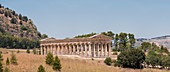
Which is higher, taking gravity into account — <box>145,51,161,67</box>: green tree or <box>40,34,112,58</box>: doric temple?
Result: <box>40,34,112,58</box>: doric temple

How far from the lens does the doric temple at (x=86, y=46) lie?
9825cm

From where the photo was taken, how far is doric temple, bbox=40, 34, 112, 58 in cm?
9825

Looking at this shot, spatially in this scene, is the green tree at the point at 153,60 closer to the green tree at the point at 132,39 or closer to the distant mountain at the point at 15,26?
the green tree at the point at 132,39

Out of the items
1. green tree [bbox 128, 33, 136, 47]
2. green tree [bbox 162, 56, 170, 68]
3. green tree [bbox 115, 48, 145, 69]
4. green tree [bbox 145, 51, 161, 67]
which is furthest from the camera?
green tree [bbox 128, 33, 136, 47]

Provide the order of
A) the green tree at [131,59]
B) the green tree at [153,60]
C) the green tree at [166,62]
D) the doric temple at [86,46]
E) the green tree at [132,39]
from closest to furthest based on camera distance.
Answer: the green tree at [131,59], the green tree at [166,62], the green tree at [153,60], the doric temple at [86,46], the green tree at [132,39]

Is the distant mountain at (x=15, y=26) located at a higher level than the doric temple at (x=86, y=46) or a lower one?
higher

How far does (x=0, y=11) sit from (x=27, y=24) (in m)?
18.9

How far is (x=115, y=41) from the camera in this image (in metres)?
118

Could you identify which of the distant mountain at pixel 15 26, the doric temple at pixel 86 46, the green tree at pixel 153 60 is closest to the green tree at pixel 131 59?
the green tree at pixel 153 60

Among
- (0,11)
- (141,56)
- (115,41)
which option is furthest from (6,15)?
(141,56)

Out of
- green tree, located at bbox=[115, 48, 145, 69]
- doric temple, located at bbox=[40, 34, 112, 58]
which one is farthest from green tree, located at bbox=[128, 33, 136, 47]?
green tree, located at bbox=[115, 48, 145, 69]

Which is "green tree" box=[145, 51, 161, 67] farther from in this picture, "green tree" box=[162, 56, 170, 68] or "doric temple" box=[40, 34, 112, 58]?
"doric temple" box=[40, 34, 112, 58]

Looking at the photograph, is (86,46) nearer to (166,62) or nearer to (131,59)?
(131,59)

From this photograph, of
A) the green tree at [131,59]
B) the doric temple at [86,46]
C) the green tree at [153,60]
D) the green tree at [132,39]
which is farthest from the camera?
the green tree at [132,39]
